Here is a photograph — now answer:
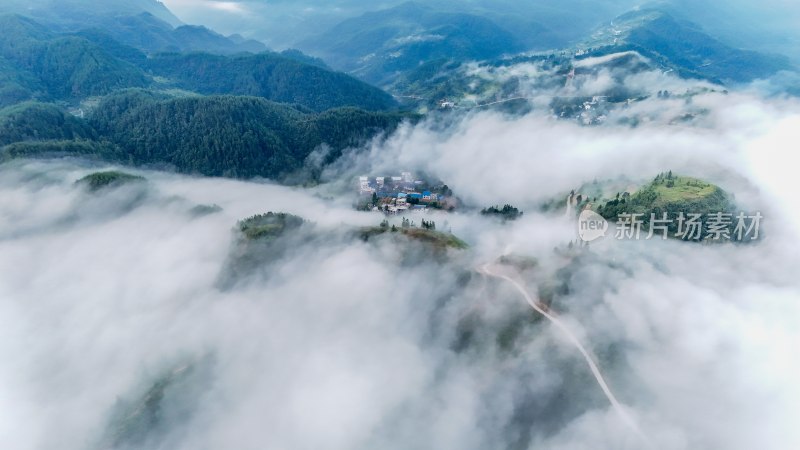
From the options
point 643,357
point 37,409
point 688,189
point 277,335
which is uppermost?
point 688,189

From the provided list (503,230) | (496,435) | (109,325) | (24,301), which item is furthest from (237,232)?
(496,435)

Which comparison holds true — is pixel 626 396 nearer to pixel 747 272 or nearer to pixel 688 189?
pixel 747 272

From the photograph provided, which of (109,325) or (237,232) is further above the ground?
(237,232)

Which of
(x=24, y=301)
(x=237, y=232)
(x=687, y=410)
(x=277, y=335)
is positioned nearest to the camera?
(x=687, y=410)

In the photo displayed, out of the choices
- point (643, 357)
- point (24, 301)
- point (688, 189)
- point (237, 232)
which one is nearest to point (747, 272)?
point (688, 189)

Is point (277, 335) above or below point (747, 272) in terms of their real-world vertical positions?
below

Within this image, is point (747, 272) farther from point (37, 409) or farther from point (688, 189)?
point (37, 409)

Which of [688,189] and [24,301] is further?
[688,189]

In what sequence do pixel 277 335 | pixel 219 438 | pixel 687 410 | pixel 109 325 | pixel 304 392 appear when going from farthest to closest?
pixel 109 325
pixel 277 335
pixel 304 392
pixel 219 438
pixel 687 410

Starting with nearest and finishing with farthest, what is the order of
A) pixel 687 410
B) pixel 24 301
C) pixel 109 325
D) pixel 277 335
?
pixel 687 410 → pixel 277 335 → pixel 109 325 → pixel 24 301
